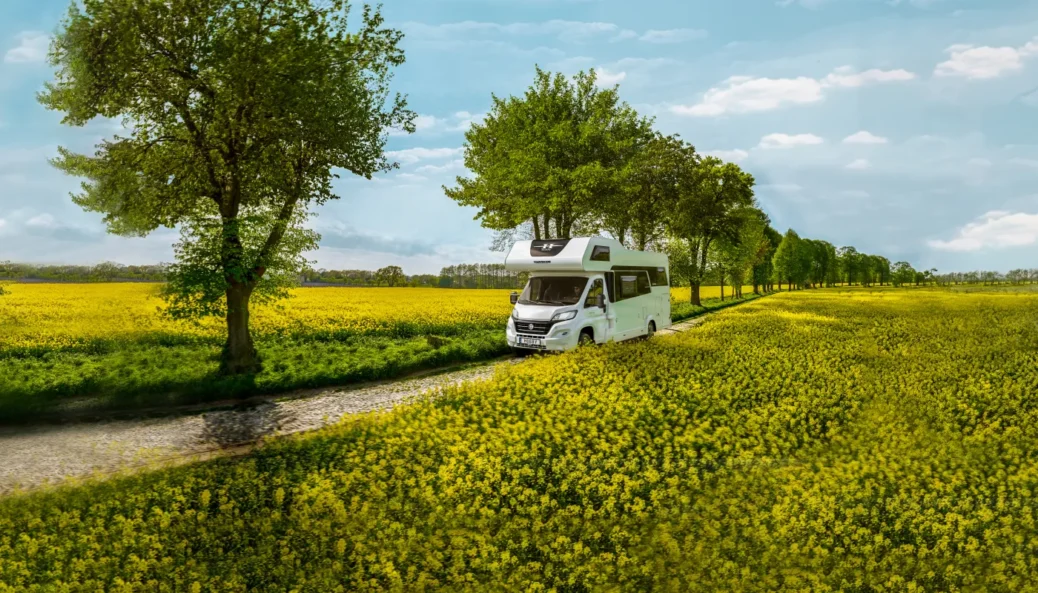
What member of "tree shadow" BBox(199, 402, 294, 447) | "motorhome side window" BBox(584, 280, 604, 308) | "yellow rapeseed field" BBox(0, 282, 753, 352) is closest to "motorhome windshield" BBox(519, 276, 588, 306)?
"motorhome side window" BBox(584, 280, 604, 308)

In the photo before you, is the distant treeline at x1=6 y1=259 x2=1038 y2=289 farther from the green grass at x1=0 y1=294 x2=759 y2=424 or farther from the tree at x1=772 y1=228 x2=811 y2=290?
the tree at x1=772 y1=228 x2=811 y2=290

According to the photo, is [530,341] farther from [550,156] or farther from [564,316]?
[550,156]

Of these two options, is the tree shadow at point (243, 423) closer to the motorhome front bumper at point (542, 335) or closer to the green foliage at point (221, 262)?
the green foliage at point (221, 262)

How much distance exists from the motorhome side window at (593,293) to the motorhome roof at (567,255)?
0.52 m

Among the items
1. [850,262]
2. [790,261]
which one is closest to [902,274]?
[850,262]

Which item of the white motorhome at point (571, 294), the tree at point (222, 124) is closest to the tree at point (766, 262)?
the white motorhome at point (571, 294)

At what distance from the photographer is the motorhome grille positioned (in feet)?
61.1

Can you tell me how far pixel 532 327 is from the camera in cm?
1889

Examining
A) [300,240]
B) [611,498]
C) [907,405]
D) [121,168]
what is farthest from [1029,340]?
[121,168]

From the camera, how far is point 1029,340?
21.5 meters

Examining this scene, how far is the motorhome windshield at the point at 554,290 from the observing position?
19.1 meters

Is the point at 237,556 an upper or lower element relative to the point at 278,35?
lower

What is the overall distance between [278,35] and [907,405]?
60.2ft

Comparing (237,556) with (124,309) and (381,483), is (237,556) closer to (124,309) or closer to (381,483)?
(381,483)
